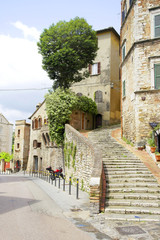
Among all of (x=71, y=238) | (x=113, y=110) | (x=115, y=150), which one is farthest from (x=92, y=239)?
(x=113, y=110)

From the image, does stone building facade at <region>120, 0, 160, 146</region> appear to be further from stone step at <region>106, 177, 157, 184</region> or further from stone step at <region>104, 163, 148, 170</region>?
stone step at <region>106, 177, 157, 184</region>

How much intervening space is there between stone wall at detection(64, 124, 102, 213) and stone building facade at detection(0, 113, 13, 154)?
1328 inches

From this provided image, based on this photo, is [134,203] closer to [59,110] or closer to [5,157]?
[59,110]

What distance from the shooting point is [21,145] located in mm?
38469

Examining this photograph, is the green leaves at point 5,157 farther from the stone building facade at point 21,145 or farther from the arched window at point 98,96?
the arched window at point 98,96

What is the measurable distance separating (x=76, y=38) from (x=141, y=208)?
18.3 m

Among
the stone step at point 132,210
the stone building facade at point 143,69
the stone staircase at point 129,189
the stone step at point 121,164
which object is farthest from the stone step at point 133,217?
the stone building facade at point 143,69

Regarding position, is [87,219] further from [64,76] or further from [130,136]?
[64,76]

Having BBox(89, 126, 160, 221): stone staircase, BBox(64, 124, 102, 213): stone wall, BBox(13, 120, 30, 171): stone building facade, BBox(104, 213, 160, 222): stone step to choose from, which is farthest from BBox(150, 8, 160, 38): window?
BBox(13, 120, 30, 171): stone building facade

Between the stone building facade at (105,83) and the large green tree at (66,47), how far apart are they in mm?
4706

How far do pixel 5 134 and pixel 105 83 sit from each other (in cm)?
2969

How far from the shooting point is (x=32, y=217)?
6.41 metres

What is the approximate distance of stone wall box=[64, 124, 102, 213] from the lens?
698cm

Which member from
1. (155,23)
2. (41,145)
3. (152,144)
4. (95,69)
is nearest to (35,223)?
(152,144)
